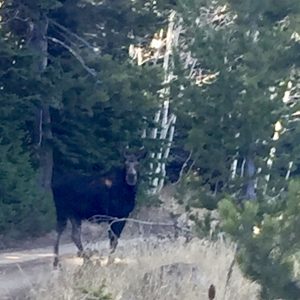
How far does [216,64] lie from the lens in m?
17.4

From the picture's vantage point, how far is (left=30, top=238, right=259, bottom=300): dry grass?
1301cm

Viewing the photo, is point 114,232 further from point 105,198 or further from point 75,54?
point 75,54

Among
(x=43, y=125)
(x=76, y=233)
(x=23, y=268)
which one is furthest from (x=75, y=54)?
(x=23, y=268)

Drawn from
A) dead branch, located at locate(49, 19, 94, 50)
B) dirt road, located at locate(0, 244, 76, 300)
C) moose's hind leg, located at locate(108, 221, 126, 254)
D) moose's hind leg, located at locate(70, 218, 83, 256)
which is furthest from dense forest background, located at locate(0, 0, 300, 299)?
moose's hind leg, located at locate(108, 221, 126, 254)

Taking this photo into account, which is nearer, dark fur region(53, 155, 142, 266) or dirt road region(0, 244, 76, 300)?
dirt road region(0, 244, 76, 300)

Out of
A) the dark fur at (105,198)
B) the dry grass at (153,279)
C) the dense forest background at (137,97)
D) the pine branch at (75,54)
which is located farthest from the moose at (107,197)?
the dry grass at (153,279)

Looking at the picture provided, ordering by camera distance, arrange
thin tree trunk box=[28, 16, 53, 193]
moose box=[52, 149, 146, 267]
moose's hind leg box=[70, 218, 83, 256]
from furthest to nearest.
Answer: thin tree trunk box=[28, 16, 53, 193] → moose box=[52, 149, 146, 267] → moose's hind leg box=[70, 218, 83, 256]

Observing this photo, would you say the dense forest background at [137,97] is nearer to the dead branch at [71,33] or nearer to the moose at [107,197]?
the dead branch at [71,33]

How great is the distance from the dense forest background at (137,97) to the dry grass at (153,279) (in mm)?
1482

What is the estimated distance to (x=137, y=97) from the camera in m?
19.3

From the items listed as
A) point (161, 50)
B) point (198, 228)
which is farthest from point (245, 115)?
point (161, 50)

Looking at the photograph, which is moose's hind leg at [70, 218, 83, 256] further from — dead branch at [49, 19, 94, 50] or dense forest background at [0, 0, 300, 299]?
dead branch at [49, 19, 94, 50]

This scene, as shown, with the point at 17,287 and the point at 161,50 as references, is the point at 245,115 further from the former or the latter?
the point at 161,50

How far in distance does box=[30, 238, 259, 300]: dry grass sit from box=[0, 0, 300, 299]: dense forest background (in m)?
1.48
